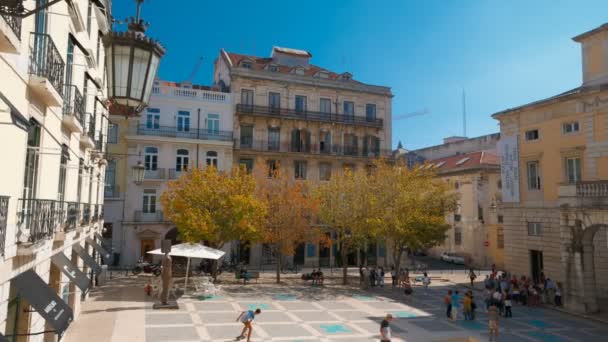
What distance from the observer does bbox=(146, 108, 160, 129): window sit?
3516 cm

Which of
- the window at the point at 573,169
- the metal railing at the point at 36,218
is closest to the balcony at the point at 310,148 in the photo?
the window at the point at 573,169

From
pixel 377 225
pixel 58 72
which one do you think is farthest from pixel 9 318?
pixel 377 225

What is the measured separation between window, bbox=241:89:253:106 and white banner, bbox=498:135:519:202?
20850 mm

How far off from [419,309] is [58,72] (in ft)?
62.5

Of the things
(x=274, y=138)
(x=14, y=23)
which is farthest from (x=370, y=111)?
(x=14, y=23)

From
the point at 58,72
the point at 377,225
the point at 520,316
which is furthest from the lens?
the point at 377,225

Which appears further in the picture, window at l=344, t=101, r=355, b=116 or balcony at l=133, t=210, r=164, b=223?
window at l=344, t=101, r=355, b=116

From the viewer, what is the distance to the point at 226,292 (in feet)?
79.6

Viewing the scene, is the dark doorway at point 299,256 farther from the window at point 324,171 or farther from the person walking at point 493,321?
the person walking at point 493,321

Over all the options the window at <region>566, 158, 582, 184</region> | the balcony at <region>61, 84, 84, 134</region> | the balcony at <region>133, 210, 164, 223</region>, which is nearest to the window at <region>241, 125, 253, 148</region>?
the balcony at <region>133, 210, 164, 223</region>

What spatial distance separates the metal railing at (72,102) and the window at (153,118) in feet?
75.1

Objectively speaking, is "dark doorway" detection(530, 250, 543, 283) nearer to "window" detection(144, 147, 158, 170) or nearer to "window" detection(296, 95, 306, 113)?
"window" detection(296, 95, 306, 113)

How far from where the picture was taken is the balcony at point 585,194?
21359 millimetres

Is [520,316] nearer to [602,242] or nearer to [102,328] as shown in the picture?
[602,242]
